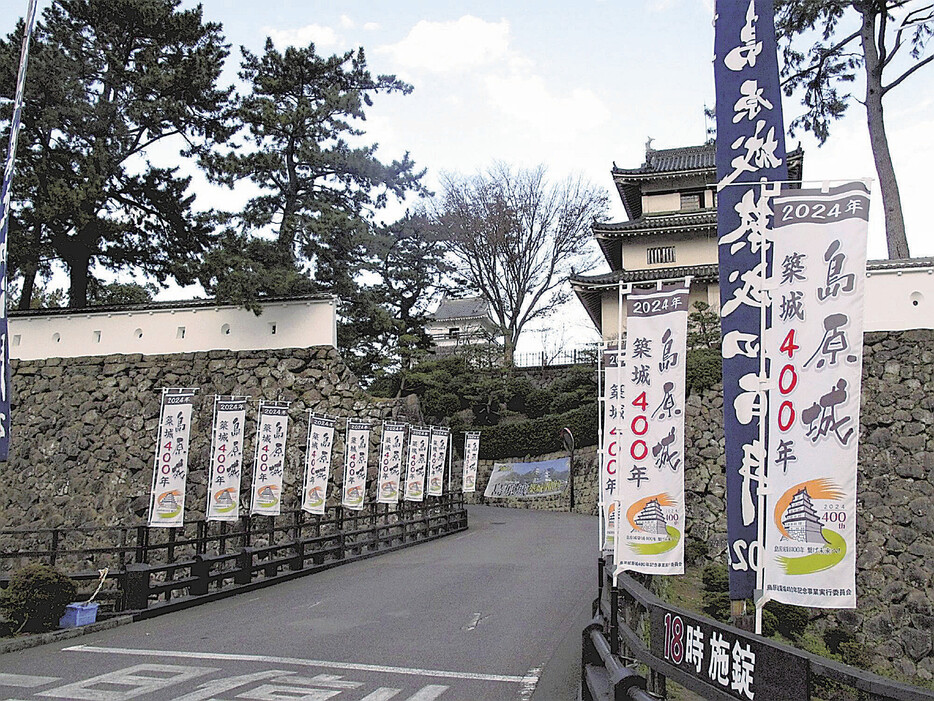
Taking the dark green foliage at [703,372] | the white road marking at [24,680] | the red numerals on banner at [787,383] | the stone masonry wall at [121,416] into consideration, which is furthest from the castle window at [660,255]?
the white road marking at [24,680]

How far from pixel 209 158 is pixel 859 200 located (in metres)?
21.7

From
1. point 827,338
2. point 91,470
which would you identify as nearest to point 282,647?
point 827,338

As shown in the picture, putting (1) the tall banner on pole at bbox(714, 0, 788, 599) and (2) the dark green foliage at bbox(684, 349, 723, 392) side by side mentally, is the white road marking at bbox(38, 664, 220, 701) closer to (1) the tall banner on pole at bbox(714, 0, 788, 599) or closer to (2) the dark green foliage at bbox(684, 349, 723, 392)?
(1) the tall banner on pole at bbox(714, 0, 788, 599)

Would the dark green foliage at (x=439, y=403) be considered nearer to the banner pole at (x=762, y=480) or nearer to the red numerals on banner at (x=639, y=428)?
the red numerals on banner at (x=639, y=428)

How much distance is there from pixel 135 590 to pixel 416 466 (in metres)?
11.9

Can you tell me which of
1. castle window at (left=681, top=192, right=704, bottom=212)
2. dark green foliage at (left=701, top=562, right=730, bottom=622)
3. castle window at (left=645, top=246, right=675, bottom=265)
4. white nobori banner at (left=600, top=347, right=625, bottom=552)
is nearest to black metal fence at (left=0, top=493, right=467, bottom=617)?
white nobori banner at (left=600, top=347, right=625, bottom=552)

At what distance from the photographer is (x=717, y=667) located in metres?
4.06

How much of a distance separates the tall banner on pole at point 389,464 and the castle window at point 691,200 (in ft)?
71.2

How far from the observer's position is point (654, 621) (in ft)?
16.9

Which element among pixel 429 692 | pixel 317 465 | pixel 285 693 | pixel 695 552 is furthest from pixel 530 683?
pixel 695 552

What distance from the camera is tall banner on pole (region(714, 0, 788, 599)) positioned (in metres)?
6.21

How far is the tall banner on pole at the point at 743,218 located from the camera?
6.21m

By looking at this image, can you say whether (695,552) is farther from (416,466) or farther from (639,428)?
(639,428)

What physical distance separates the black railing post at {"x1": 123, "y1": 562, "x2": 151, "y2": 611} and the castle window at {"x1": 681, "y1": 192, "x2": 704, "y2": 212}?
3113 cm
